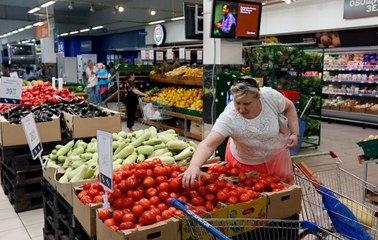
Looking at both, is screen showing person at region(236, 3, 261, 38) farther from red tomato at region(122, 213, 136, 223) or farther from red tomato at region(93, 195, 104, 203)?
red tomato at region(122, 213, 136, 223)

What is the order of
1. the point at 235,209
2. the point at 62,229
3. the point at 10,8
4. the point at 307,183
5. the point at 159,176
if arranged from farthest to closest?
1. the point at 10,8
2. the point at 62,229
3. the point at 307,183
4. the point at 159,176
5. the point at 235,209

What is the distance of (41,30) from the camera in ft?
45.9

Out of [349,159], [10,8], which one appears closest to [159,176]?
[349,159]

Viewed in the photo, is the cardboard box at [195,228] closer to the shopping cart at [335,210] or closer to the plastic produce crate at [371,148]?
the shopping cart at [335,210]

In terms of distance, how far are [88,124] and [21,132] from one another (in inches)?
29.7

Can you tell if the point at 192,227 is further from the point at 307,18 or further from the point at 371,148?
the point at 307,18

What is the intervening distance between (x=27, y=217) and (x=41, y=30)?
11467mm

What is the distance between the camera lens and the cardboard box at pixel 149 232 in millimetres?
1748

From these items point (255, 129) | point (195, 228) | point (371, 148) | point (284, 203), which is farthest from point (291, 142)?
point (371, 148)

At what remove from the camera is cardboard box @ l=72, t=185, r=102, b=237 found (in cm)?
207

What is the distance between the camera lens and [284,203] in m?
2.25

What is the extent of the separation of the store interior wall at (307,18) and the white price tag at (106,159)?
8.93 meters

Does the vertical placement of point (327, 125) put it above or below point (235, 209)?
below

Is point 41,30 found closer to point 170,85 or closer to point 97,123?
point 170,85
